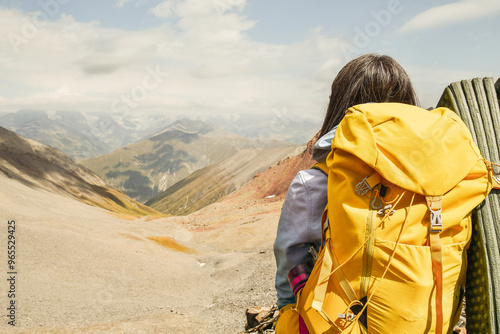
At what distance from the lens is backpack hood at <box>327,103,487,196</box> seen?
2.43 metres

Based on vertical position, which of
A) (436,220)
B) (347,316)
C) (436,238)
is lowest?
(347,316)

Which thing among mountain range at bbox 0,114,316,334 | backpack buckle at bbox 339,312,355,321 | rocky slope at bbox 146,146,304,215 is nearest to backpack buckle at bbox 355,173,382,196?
backpack buckle at bbox 339,312,355,321

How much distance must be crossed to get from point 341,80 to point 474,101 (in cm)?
112

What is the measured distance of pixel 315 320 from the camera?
8.88ft

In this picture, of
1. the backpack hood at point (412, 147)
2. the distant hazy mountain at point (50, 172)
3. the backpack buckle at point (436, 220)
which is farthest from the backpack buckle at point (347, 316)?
the distant hazy mountain at point (50, 172)

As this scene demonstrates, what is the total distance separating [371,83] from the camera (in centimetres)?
309

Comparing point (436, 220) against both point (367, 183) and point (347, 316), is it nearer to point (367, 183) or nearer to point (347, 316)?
point (367, 183)

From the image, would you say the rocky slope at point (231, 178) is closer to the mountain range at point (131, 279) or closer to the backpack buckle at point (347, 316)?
the mountain range at point (131, 279)

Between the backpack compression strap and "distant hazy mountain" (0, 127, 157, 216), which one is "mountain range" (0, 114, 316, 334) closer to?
the backpack compression strap

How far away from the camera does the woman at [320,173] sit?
9.44 ft

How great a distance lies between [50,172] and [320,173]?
361ft

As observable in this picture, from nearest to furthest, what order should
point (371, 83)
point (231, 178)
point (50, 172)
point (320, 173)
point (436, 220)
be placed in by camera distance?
point (436, 220)
point (320, 173)
point (371, 83)
point (50, 172)
point (231, 178)

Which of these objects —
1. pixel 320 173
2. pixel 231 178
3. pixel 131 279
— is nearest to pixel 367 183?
pixel 320 173

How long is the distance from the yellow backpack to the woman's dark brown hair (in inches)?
22.2
